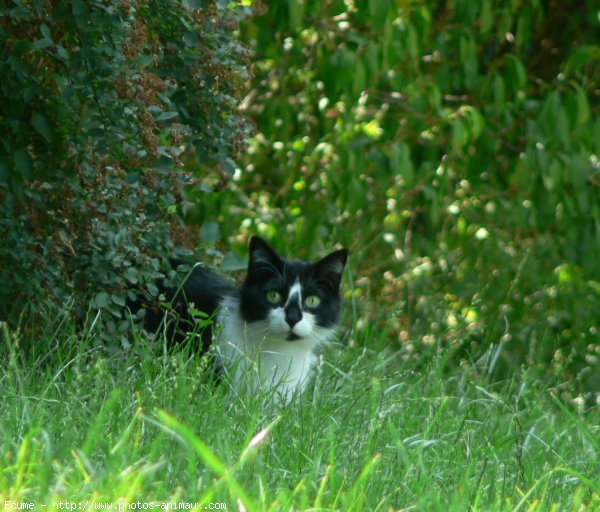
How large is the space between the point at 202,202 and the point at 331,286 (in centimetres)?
121

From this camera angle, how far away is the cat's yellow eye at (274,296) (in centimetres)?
443

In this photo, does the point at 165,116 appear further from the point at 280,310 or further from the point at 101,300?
the point at 280,310

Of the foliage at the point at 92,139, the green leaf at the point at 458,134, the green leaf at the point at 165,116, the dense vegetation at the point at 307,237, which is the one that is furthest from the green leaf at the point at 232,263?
the green leaf at the point at 458,134

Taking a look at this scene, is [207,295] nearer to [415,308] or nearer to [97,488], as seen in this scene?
[415,308]

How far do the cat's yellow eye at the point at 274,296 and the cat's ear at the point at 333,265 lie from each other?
9.2 inches

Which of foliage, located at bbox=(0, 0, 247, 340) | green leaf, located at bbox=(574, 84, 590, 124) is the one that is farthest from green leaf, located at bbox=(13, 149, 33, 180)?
green leaf, located at bbox=(574, 84, 590, 124)

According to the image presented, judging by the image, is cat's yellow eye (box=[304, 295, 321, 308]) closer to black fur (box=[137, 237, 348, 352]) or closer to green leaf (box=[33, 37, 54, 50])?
black fur (box=[137, 237, 348, 352])

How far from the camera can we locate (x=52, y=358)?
3.48m

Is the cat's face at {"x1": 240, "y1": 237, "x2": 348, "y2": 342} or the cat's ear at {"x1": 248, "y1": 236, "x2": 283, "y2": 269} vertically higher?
the cat's ear at {"x1": 248, "y1": 236, "x2": 283, "y2": 269}

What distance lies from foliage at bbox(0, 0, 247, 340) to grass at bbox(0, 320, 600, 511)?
0.29 metres

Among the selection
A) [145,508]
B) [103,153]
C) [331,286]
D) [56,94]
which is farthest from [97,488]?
→ [331,286]

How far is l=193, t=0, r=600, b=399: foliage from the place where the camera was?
18.3 ft

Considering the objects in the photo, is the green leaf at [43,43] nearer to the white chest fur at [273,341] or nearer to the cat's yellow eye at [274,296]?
the white chest fur at [273,341]

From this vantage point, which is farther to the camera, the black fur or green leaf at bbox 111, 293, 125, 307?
the black fur
